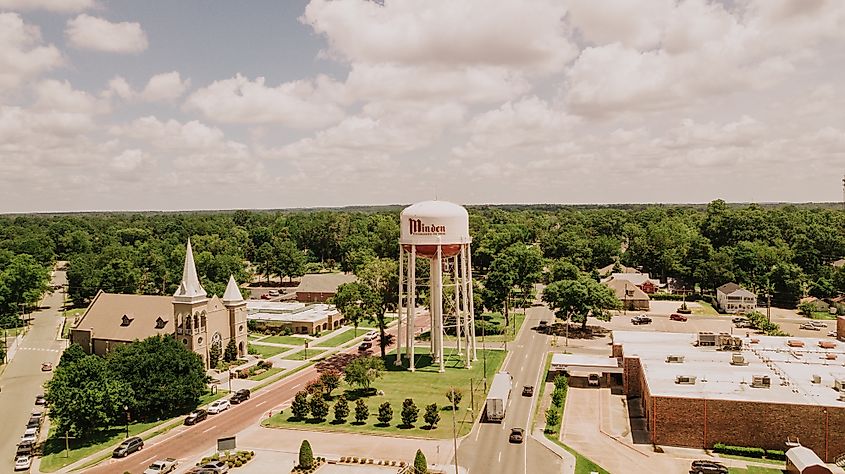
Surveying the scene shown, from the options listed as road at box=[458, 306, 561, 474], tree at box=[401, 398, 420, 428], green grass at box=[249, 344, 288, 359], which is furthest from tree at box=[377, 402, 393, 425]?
green grass at box=[249, 344, 288, 359]

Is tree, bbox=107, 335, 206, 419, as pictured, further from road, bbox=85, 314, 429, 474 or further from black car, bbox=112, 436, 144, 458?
black car, bbox=112, 436, 144, 458

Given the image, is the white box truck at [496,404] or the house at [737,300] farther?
the house at [737,300]

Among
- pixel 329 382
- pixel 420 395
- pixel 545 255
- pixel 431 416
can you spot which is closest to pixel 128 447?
pixel 329 382

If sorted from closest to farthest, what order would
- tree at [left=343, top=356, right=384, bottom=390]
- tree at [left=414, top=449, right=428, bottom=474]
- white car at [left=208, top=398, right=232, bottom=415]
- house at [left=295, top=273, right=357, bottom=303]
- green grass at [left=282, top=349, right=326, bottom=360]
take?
tree at [left=414, top=449, right=428, bottom=474] → white car at [left=208, top=398, right=232, bottom=415] → tree at [left=343, top=356, right=384, bottom=390] → green grass at [left=282, top=349, right=326, bottom=360] → house at [left=295, top=273, right=357, bottom=303]

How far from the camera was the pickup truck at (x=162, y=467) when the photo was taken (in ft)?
152

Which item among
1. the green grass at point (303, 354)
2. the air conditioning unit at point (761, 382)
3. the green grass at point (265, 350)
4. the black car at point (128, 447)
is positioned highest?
the air conditioning unit at point (761, 382)

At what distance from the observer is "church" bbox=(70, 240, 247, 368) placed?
243 feet

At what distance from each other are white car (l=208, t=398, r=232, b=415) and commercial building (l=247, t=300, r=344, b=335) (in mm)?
36183

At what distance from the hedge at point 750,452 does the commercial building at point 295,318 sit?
214ft

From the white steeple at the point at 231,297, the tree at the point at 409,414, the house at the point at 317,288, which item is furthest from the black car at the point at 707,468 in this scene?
the house at the point at 317,288

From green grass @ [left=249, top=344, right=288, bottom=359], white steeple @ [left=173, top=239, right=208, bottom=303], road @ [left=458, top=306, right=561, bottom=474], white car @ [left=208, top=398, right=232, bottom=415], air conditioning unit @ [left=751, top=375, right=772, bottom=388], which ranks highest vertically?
white steeple @ [left=173, top=239, right=208, bottom=303]

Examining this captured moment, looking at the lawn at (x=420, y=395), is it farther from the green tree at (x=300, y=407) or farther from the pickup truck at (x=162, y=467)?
the pickup truck at (x=162, y=467)

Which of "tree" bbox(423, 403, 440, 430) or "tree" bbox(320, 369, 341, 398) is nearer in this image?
"tree" bbox(423, 403, 440, 430)

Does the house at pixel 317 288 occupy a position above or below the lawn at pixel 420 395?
above
